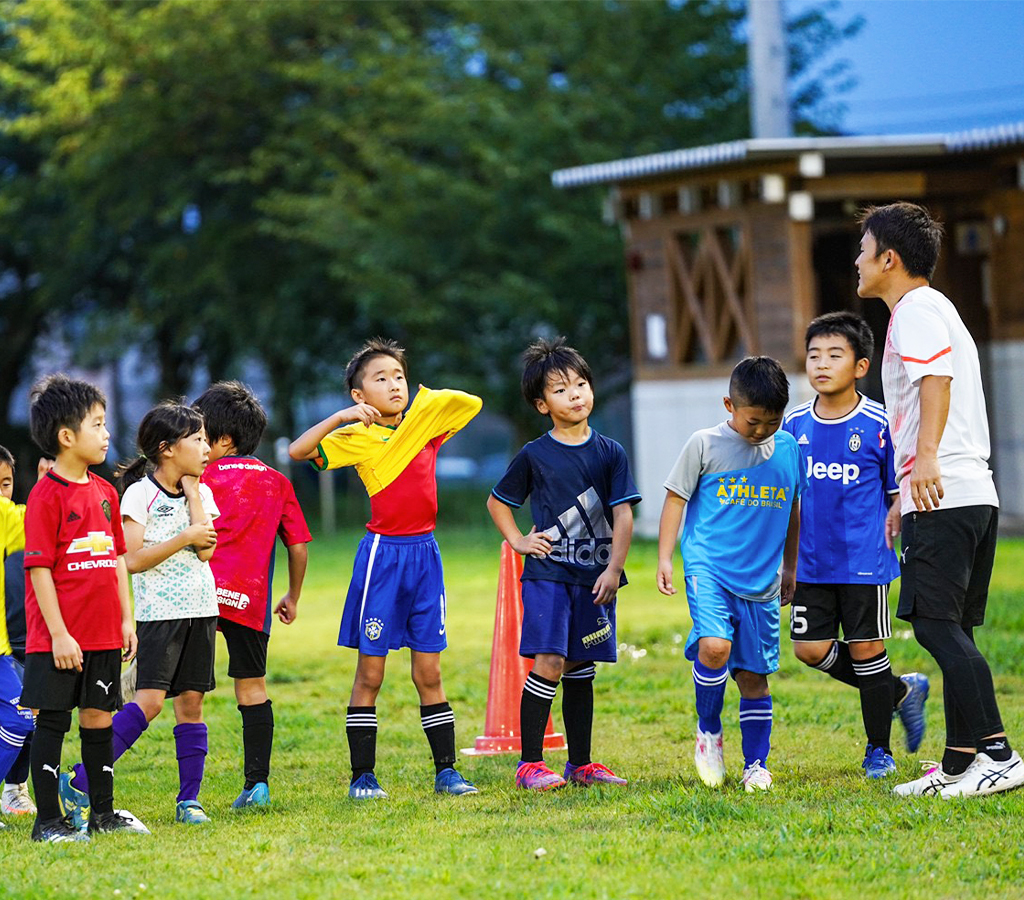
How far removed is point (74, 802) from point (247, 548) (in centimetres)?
113

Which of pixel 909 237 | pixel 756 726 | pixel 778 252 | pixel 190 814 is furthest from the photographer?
pixel 778 252

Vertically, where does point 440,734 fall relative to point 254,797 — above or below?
above

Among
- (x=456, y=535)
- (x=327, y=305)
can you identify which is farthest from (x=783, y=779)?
(x=327, y=305)

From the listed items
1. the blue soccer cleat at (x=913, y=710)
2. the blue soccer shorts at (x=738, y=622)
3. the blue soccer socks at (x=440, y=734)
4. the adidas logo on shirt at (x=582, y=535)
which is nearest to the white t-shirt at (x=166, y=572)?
the blue soccer socks at (x=440, y=734)

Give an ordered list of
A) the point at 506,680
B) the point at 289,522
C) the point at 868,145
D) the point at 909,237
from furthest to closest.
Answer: the point at 868,145 → the point at 506,680 → the point at 289,522 → the point at 909,237

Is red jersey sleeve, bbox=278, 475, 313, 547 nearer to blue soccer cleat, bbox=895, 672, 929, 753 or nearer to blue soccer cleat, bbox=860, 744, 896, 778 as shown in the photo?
blue soccer cleat, bbox=860, 744, 896, 778

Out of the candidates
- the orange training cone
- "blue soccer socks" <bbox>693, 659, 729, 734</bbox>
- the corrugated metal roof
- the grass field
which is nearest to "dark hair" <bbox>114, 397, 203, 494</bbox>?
the grass field

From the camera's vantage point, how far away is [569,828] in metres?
4.91

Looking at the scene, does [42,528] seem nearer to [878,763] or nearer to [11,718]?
[11,718]

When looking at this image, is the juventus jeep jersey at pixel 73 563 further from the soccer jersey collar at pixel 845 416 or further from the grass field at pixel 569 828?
the soccer jersey collar at pixel 845 416

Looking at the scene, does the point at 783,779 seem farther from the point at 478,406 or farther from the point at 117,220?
the point at 117,220

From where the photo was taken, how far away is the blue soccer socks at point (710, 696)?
5.50 m

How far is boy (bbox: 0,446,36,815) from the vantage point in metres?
5.51

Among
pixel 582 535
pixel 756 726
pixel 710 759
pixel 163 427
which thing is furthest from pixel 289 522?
pixel 756 726
